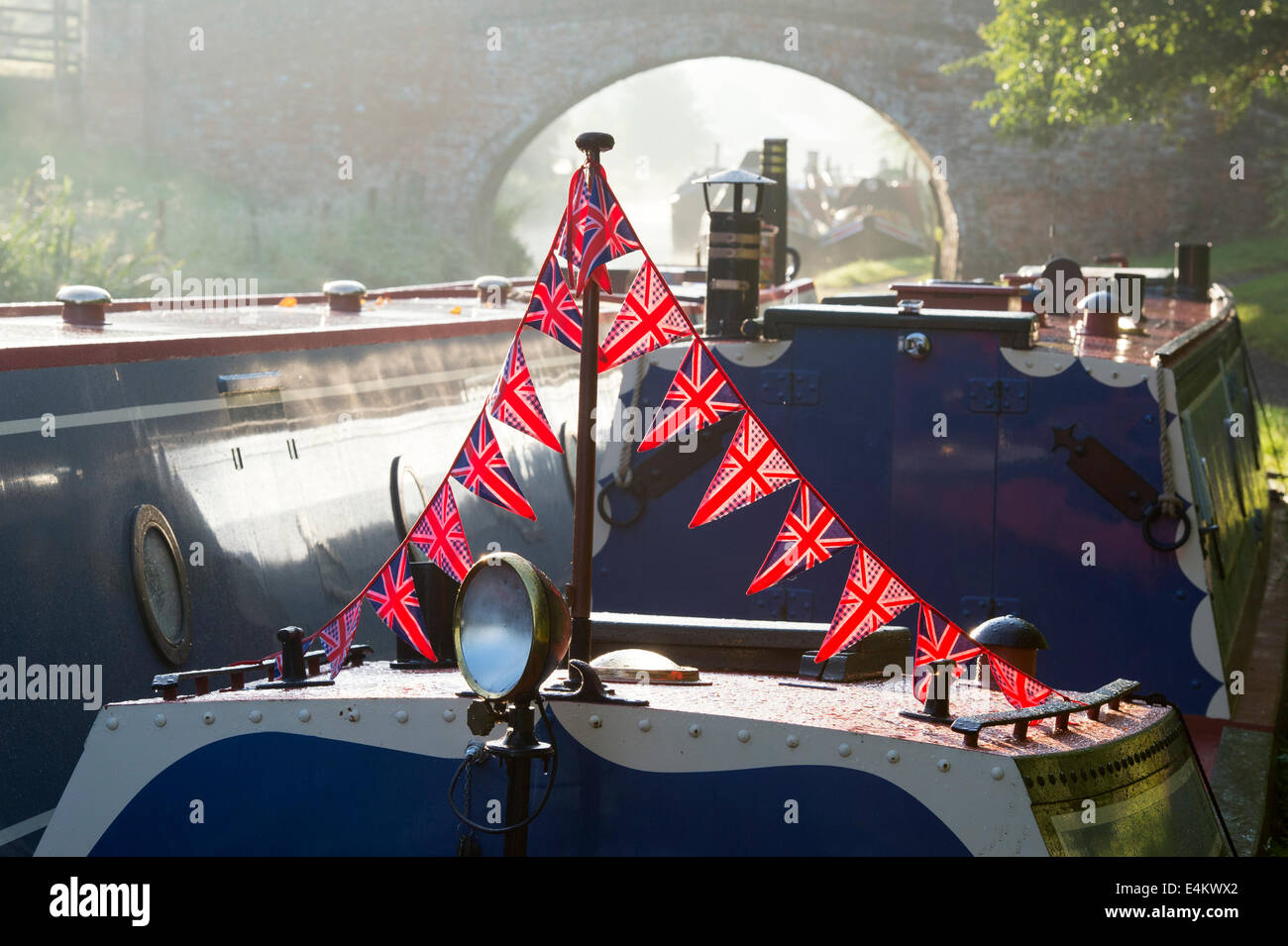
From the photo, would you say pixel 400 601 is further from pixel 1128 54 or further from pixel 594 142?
pixel 1128 54

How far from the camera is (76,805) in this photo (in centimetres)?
281

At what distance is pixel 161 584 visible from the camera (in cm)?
458

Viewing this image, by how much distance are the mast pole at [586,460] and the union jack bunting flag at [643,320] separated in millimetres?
169

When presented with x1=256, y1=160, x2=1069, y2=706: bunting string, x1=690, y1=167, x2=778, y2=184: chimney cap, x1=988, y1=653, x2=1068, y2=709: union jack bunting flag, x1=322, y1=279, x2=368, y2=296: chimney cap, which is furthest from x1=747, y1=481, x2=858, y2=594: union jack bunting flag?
x1=322, y1=279, x2=368, y2=296: chimney cap

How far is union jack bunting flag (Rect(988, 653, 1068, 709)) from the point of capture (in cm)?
316

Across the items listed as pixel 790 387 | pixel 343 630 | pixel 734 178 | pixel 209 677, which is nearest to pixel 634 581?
pixel 790 387

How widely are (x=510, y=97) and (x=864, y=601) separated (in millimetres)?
25956

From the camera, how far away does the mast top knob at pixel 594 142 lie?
2832 mm

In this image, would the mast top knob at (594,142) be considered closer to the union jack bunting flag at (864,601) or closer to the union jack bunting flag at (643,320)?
the union jack bunting flag at (643,320)

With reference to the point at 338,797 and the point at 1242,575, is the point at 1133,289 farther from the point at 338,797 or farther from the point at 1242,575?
the point at 338,797

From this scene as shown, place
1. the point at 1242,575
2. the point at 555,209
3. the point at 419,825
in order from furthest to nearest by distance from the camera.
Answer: the point at 555,209 → the point at 1242,575 → the point at 419,825

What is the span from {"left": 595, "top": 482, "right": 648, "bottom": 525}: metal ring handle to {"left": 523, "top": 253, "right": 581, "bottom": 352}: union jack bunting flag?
2777 millimetres

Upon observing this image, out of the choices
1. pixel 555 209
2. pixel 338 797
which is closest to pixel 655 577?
pixel 338 797
